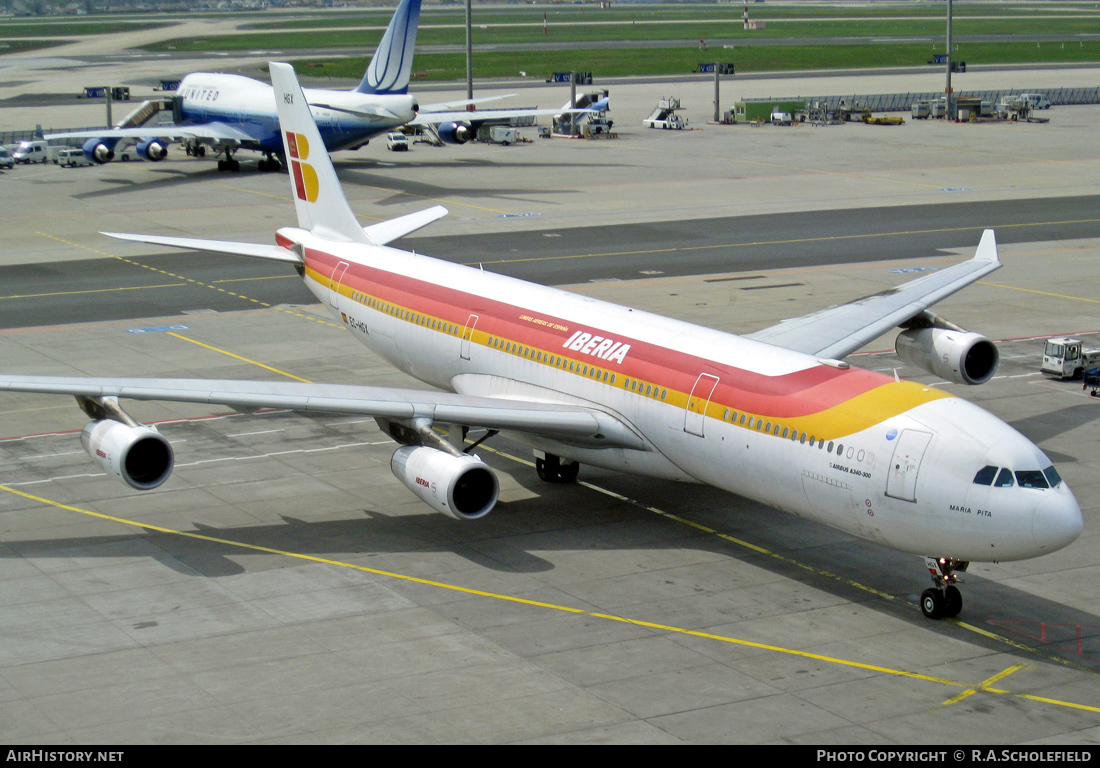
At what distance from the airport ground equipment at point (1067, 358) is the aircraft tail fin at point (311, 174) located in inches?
841

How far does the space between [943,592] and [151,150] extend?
77.2 metres

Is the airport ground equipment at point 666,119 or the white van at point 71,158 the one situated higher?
the airport ground equipment at point 666,119

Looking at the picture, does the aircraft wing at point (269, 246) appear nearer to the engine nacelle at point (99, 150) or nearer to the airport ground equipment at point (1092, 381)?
the airport ground equipment at point (1092, 381)

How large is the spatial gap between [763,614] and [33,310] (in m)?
36.5

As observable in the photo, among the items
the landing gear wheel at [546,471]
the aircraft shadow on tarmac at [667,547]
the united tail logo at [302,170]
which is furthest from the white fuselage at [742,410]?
the united tail logo at [302,170]

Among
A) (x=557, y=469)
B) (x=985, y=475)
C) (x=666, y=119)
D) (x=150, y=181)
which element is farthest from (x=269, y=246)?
(x=666, y=119)

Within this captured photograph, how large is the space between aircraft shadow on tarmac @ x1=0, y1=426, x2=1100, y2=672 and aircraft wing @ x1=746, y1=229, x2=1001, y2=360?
16.7ft

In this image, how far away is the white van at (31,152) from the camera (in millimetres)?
94375

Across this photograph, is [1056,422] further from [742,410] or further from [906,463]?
[906,463]

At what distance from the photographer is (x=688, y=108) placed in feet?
428

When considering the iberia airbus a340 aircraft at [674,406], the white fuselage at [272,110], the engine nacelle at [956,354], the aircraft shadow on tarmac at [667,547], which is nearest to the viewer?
the iberia airbus a340 aircraft at [674,406]

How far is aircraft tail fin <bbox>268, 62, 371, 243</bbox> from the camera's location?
3897cm

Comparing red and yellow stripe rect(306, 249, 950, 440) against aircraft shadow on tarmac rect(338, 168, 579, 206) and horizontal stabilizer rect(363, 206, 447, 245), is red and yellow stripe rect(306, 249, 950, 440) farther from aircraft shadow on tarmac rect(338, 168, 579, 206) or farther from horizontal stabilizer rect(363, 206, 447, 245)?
aircraft shadow on tarmac rect(338, 168, 579, 206)

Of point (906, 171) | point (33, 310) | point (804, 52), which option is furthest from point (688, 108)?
point (33, 310)
